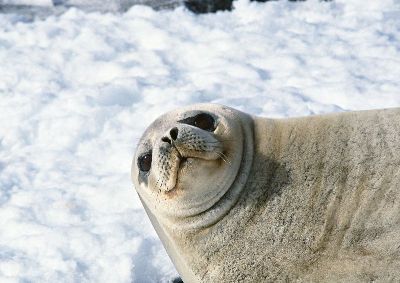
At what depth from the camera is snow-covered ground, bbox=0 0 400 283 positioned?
4.48 metres

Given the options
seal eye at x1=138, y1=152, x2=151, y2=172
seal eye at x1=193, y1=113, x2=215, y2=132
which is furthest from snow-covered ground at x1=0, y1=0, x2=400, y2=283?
seal eye at x1=193, y1=113, x2=215, y2=132

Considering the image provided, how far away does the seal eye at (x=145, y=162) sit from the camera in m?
3.57

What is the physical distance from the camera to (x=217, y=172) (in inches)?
135

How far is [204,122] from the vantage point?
11.7 ft

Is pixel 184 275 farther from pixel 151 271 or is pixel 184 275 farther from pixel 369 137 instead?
pixel 369 137

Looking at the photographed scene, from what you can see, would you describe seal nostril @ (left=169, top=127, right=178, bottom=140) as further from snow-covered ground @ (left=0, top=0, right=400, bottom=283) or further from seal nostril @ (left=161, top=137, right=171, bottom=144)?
snow-covered ground @ (left=0, top=0, right=400, bottom=283)

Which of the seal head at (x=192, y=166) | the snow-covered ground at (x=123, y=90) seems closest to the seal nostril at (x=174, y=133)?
the seal head at (x=192, y=166)

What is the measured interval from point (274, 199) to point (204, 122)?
0.46m

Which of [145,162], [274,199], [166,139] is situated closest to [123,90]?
[145,162]

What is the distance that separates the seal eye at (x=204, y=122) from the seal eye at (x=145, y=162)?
248mm

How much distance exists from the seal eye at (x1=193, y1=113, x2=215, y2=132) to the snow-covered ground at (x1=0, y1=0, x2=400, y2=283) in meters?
0.95

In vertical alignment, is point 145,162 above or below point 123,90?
above

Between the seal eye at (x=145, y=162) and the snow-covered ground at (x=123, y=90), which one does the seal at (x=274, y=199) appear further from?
the snow-covered ground at (x=123, y=90)

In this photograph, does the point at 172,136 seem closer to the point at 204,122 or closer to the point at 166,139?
the point at 166,139
